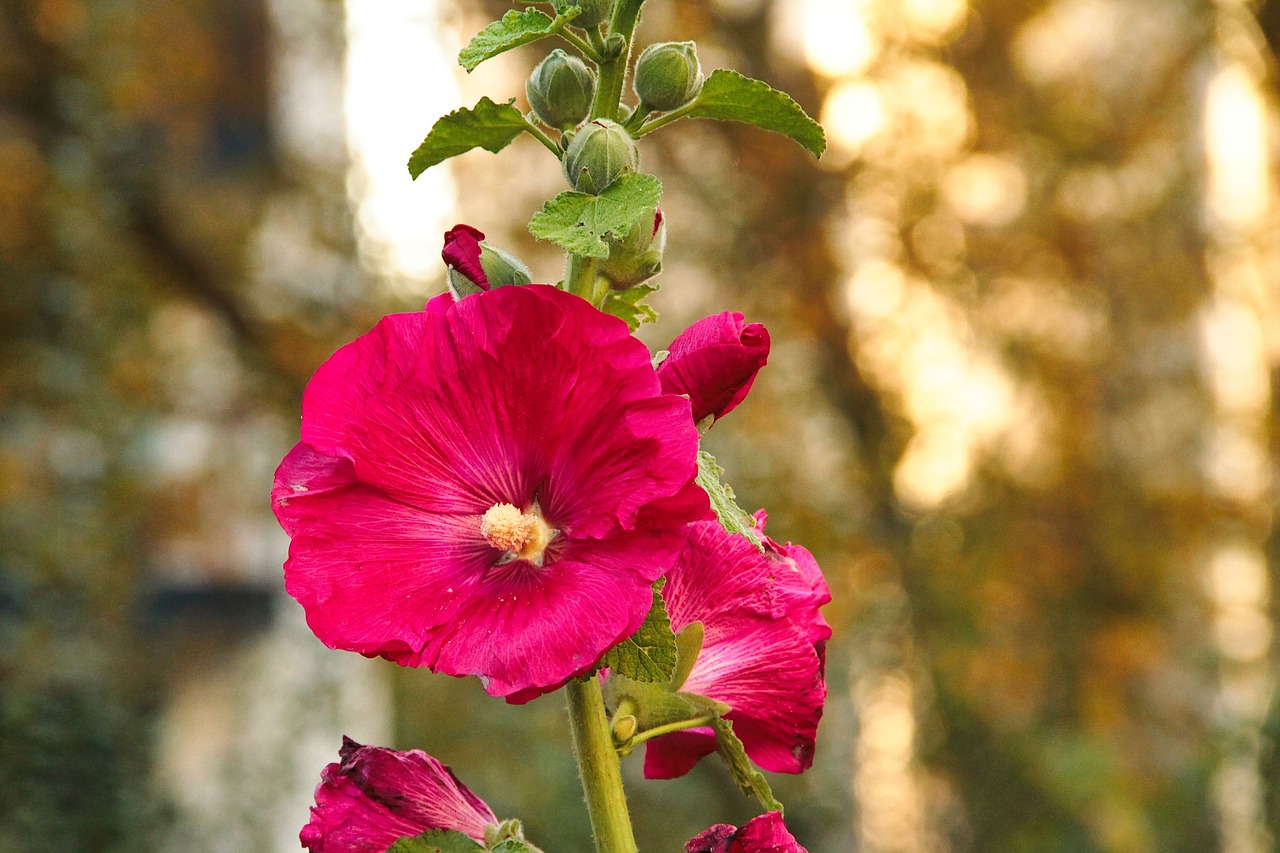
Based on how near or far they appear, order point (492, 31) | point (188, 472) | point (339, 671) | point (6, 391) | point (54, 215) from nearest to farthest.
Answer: point (492, 31), point (54, 215), point (6, 391), point (339, 671), point (188, 472)

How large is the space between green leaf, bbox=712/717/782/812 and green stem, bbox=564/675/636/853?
6 centimetres

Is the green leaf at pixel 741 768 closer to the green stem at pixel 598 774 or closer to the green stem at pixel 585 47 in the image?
the green stem at pixel 598 774

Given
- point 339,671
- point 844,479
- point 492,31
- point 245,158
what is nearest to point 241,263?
point 245,158

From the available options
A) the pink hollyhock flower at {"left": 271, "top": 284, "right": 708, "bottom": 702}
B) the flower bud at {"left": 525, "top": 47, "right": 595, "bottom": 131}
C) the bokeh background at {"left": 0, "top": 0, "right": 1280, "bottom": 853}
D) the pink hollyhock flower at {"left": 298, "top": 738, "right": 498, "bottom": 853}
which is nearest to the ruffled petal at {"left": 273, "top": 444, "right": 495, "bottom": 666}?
the pink hollyhock flower at {"left": 271, "top": 284, "right": 708, "bottom": 702}

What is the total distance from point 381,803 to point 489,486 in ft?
0.59

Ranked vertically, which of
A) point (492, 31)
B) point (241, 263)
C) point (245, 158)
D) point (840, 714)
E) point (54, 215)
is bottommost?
point (492, 31)

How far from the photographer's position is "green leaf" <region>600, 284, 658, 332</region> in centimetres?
62

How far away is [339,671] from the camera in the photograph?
11.8ft

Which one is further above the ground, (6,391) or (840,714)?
(6,391)

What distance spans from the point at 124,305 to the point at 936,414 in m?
2.45

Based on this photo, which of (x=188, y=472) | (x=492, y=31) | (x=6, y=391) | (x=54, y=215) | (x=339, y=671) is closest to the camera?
(x=492, y=31)

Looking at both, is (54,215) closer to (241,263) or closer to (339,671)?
(241,263)

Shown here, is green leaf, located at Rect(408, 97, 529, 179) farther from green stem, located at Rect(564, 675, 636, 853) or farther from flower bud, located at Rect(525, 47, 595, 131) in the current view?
green stem, located at Rect(564, 675, 636, 853)

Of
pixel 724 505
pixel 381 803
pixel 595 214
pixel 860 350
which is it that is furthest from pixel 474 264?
pixel 860 350
